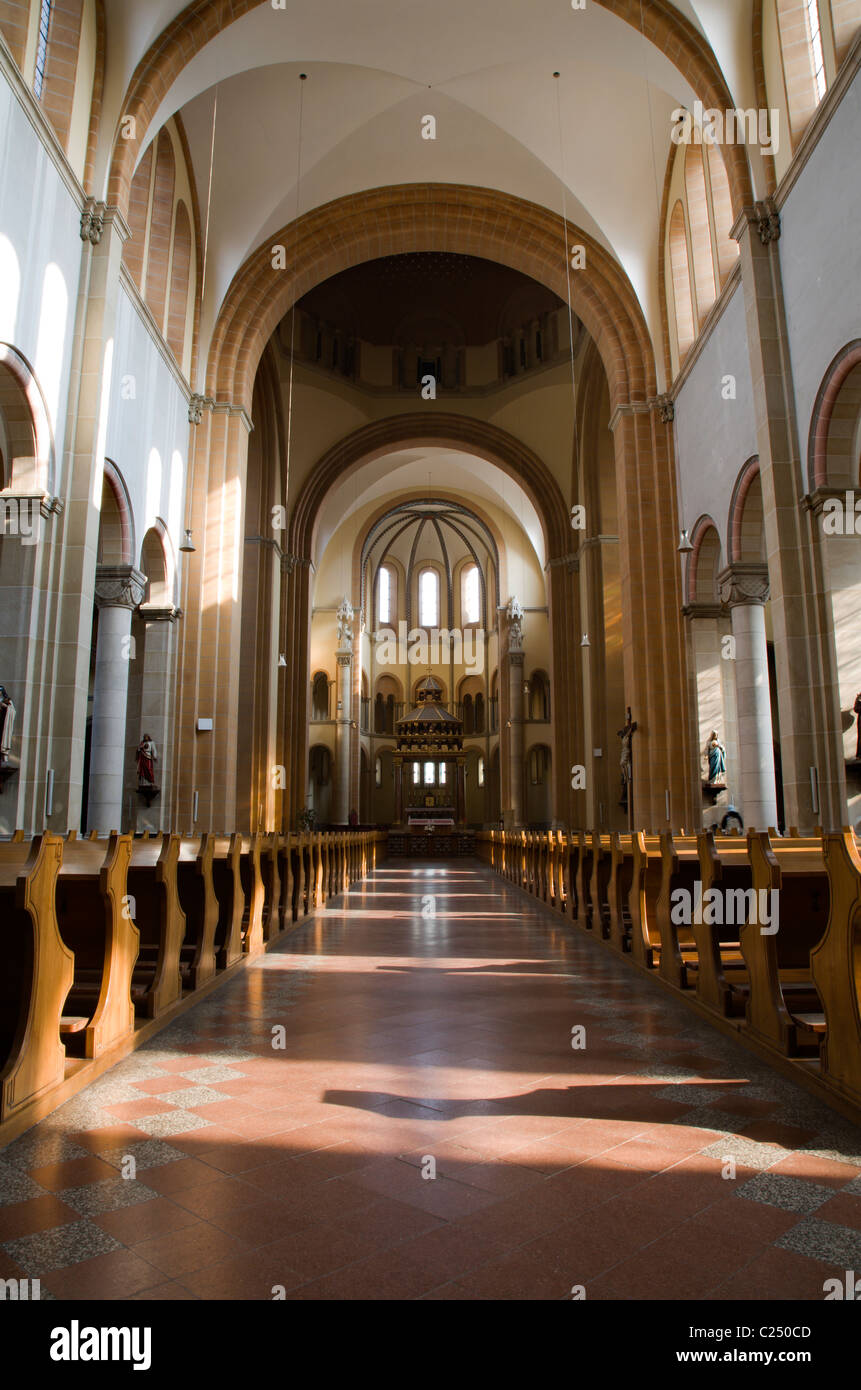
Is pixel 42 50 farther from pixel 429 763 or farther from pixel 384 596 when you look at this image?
pixel 384 596

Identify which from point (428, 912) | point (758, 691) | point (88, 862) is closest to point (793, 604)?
point (758, 691)

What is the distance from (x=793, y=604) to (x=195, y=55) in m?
9.46

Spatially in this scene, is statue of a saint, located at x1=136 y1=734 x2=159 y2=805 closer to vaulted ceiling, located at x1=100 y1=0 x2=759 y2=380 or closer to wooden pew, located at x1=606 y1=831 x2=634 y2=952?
vaulted ceiling, located at x1=100 y1=0 x2=759 y2=380

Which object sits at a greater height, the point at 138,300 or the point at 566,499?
the point at 566,499

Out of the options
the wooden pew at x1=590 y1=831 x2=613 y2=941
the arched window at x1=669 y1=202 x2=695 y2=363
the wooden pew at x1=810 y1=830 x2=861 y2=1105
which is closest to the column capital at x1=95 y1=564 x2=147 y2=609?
the wooden pew at x1=590 y1=831 x2=613 y2=941

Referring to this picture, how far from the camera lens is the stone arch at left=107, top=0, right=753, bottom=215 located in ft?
32.3

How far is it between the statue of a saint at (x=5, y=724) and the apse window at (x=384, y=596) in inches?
1191

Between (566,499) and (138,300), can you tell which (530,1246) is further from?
(566,499)

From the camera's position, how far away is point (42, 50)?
898 cm

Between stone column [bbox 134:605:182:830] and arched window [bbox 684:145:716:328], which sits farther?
stone column [bbox 134:605:182:830]

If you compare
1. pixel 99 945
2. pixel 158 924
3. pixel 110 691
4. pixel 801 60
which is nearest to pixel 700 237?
pixel 801 60

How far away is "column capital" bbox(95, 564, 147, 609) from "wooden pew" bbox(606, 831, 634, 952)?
732cm
